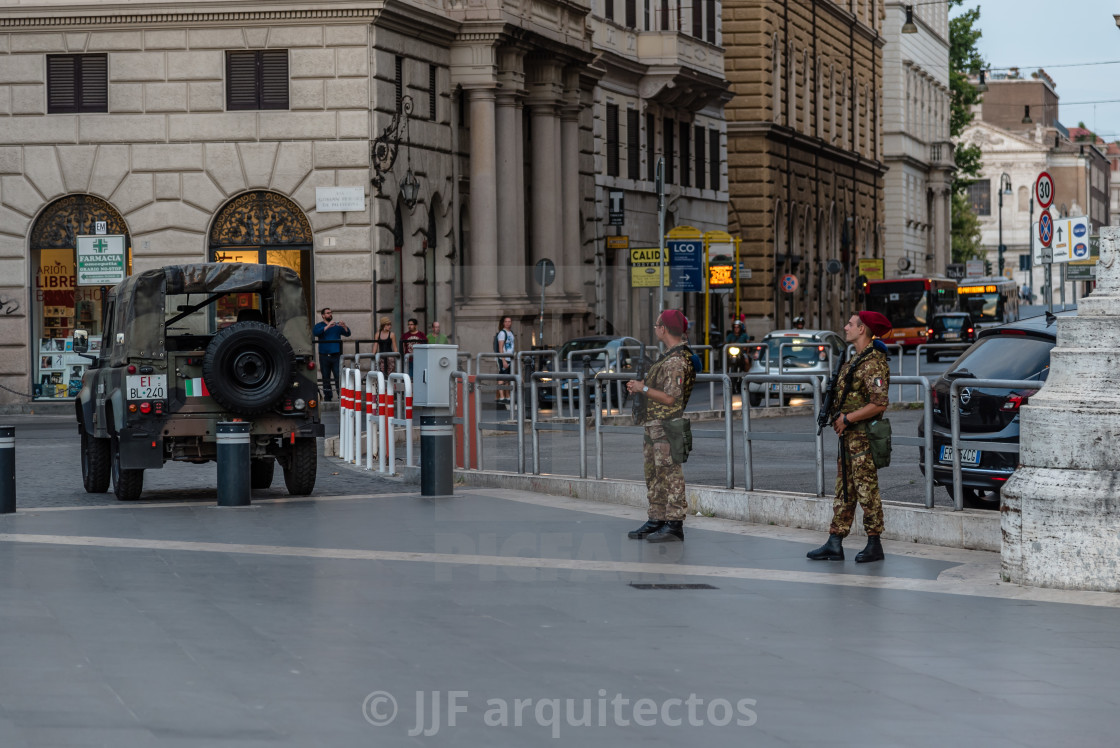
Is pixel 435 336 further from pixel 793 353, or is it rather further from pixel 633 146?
pixel 633 146

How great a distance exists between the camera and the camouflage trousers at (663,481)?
45.0ft

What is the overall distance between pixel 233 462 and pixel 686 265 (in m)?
28.0

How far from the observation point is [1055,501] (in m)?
11.4

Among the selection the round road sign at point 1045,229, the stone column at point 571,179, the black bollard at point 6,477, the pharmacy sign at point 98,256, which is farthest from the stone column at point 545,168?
the black bollard at point 6,477

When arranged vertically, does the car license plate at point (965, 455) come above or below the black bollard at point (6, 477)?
above

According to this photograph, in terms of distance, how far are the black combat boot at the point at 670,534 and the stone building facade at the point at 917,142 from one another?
77.6 metres

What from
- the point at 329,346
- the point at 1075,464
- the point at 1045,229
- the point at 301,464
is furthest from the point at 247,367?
the point at 329,346

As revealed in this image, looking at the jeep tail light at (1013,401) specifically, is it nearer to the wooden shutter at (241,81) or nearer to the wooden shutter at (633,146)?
the wooden shutter at (241,81)

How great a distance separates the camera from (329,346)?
3416 centimetres

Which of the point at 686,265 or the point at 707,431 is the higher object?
the point at 686,265

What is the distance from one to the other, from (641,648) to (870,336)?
409 centimetres

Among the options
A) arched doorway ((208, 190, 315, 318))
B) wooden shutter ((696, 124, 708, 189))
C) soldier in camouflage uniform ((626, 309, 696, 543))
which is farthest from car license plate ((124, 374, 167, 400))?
wooden shutter ((696, 124, 708, 189))

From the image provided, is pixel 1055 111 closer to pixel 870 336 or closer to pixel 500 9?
pixel 500 9

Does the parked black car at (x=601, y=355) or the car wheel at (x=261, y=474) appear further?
the parked black car at (x=601, y=355)
